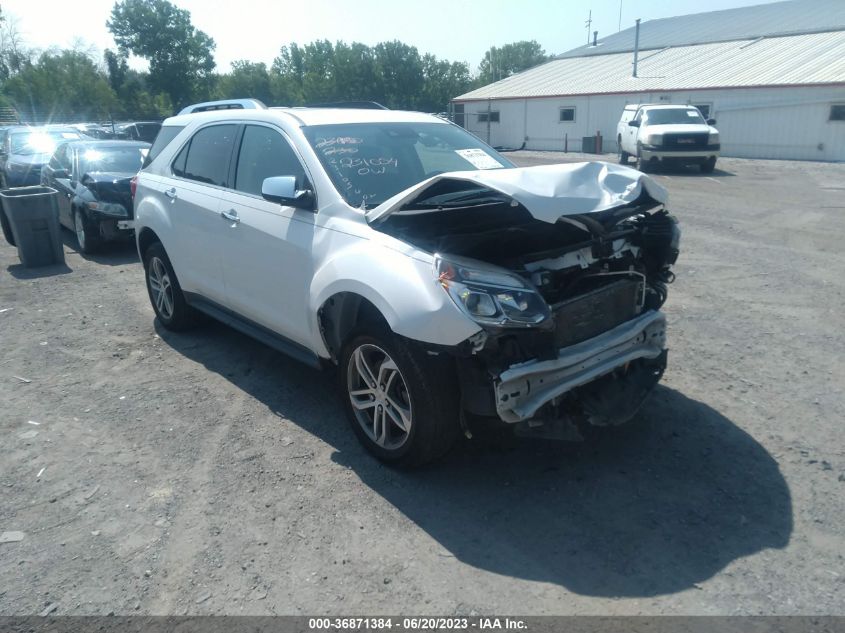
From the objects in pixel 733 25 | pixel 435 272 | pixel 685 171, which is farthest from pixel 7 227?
pixel 733 25

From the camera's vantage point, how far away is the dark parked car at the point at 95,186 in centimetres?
1015

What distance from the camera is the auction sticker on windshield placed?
5.03 meters

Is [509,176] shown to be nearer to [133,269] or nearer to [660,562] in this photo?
[660,562]

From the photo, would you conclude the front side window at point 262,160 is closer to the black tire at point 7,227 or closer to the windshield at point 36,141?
the black tire at point 7,227

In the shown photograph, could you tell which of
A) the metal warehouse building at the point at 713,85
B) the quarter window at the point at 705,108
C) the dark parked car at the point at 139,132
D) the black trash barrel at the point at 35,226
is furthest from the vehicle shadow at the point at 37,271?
the quarter window at the point at 705,108

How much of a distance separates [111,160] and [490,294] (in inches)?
398

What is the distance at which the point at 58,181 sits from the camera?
37.5 feet

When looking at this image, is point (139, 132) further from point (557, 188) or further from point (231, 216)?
point (557, 188)

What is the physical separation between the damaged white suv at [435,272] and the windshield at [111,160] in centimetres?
700

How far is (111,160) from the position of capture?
445 inches

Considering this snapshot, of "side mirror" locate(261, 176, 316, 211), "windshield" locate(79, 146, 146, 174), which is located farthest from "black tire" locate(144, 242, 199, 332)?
"windshield" locate(79, 146, 146, 174)

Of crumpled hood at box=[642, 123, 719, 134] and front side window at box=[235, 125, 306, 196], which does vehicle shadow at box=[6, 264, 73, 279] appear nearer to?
front side window at box=[235, 125, 306, 196]

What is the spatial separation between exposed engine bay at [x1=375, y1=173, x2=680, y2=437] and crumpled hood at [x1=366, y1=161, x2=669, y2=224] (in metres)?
0.06

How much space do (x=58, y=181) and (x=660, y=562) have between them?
38.3 feet
